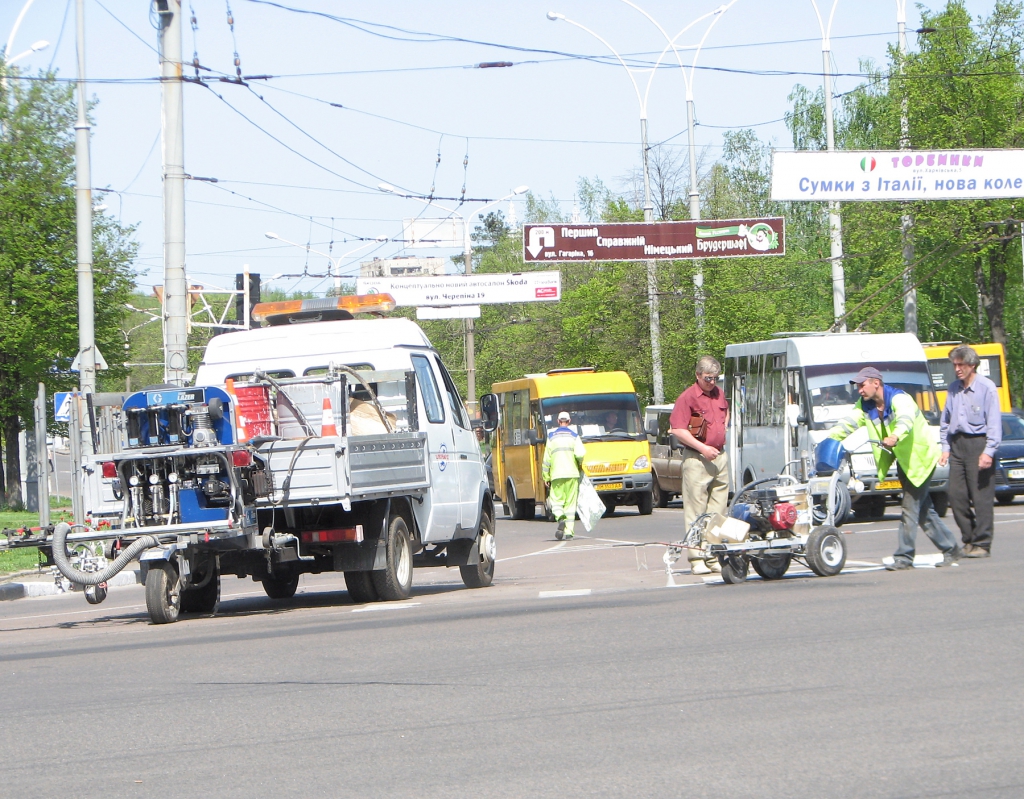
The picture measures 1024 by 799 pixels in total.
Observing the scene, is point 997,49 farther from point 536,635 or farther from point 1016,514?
point 536,635

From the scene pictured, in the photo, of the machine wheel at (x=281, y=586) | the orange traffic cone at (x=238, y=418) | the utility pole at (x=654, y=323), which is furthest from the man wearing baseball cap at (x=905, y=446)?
the utility pole at (x=654, y=323)

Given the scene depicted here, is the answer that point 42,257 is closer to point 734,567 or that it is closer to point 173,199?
point 173,199

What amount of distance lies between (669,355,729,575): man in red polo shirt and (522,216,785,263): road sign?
20.7 m

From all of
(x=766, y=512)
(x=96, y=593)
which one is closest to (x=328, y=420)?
(x=96, y=593)

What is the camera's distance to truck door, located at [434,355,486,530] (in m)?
14.1

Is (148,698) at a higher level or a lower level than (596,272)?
lower

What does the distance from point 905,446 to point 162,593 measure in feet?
21.3

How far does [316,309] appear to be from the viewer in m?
14.5

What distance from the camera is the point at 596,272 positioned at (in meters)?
50.8

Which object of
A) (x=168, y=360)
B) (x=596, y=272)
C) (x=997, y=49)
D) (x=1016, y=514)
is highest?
(x=997, y=49)

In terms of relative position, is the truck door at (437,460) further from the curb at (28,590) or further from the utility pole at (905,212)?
the utility pole at (905,212)

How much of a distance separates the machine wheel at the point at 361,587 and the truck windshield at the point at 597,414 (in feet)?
61.4

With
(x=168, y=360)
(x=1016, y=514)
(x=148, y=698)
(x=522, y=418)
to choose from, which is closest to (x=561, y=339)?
(x=522, y=418)

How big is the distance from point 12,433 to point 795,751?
4143 centimetres
